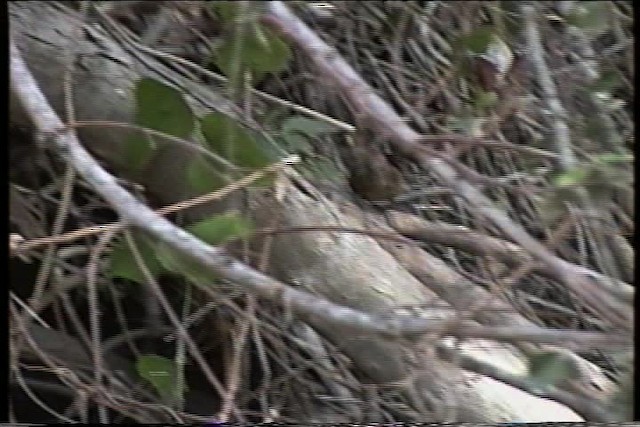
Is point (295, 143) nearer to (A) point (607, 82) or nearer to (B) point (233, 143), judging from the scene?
(B) point (233, 143)

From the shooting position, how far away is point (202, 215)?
61cm

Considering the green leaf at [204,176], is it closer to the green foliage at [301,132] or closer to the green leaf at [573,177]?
the green foliage at [301,132]

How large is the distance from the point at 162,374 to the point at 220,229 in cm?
12

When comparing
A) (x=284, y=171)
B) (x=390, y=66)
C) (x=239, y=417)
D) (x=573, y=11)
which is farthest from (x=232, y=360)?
(x=573, y=11)

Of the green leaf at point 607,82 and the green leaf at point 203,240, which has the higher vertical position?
the green leaf at point 607,82

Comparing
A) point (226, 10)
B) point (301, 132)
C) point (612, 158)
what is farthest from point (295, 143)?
point (612, 158)

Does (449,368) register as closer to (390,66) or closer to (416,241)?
(416,241)

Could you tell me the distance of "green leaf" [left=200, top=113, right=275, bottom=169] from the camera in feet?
2.02

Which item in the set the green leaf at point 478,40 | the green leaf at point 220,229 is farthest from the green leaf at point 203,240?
the green leaf at point 478,40

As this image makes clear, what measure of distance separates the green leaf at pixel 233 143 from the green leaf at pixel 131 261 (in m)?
0.09

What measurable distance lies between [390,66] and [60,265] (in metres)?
0.30

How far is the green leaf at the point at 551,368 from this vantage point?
571 millimetres

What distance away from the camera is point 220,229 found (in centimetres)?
60

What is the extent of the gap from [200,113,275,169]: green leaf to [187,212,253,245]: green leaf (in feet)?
0.14
